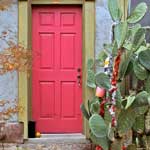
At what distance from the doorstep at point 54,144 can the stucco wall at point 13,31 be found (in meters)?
0.47

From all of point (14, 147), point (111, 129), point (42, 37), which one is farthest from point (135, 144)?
point (42, 37)

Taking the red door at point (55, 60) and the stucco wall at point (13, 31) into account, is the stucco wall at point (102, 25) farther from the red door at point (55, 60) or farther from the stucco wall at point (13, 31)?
the red door at point (55, 60)

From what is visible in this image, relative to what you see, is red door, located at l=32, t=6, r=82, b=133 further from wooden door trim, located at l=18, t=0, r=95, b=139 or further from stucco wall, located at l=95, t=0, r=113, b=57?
stucco wall, located at l=95, t=0, r=113, b=57

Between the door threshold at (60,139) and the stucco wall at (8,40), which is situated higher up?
the stucco wall at (8,40)

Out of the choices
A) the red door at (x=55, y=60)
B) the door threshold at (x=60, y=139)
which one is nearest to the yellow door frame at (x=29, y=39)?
the door threshold at (x=60, y=139)

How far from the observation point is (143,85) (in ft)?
20.8

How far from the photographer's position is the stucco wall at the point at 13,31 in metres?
7.52

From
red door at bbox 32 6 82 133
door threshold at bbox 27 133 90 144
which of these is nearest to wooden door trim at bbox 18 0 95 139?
door threshold at bbox 27 133 90 144

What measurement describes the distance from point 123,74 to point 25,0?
7.68ft

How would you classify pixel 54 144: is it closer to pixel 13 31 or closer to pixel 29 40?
pixel 29 40

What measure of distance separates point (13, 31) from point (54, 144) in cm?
192

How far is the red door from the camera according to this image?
7.93m

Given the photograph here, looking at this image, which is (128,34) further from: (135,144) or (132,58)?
(135,144)

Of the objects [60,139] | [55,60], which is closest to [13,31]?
[55,60]
